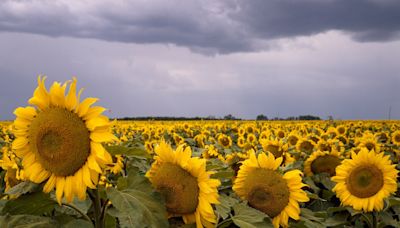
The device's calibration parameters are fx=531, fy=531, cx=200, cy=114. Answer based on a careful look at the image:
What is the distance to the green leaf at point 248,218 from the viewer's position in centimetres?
306

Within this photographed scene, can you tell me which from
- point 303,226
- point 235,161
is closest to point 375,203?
point 235,161

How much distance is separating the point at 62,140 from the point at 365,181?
443cm

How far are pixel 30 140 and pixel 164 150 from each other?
710 millimetres

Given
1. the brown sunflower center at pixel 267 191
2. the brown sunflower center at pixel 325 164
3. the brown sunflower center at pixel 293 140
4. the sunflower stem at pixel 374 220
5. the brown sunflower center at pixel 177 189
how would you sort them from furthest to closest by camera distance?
the brown sunflower center at pixel 293 140, the brown sunflower center at pixel 325 164, the sunflower stem at pixel 374 220, the brown sunflower center at pixel 267 191, the brown sunflower center at pixel 177 189

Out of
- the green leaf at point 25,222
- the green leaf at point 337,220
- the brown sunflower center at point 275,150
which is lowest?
the green leaf at point 337,220

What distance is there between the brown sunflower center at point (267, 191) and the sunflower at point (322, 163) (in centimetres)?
367

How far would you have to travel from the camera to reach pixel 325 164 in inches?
289

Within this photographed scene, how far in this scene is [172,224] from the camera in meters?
2.84

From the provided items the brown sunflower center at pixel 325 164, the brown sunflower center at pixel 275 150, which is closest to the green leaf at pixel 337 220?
the brown sunflower center at pixel 325 164

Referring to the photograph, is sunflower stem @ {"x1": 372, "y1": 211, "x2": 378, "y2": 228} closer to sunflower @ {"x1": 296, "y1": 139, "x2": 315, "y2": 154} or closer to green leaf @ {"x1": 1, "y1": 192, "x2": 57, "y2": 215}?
A: sunflower @ {"x1": 296, "y1": 139, "x2": 315, "y2": 154}

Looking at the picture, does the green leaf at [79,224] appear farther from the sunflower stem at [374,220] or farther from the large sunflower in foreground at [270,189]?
the sunflower stem at [374,220]

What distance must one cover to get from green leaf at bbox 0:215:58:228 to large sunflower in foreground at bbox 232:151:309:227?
1.42 m

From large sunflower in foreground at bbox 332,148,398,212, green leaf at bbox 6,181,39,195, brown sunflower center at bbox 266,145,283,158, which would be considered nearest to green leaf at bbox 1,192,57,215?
green leaf at bbox 6,181,39,195

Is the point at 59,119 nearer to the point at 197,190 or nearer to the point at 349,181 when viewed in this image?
the point at 197,190
